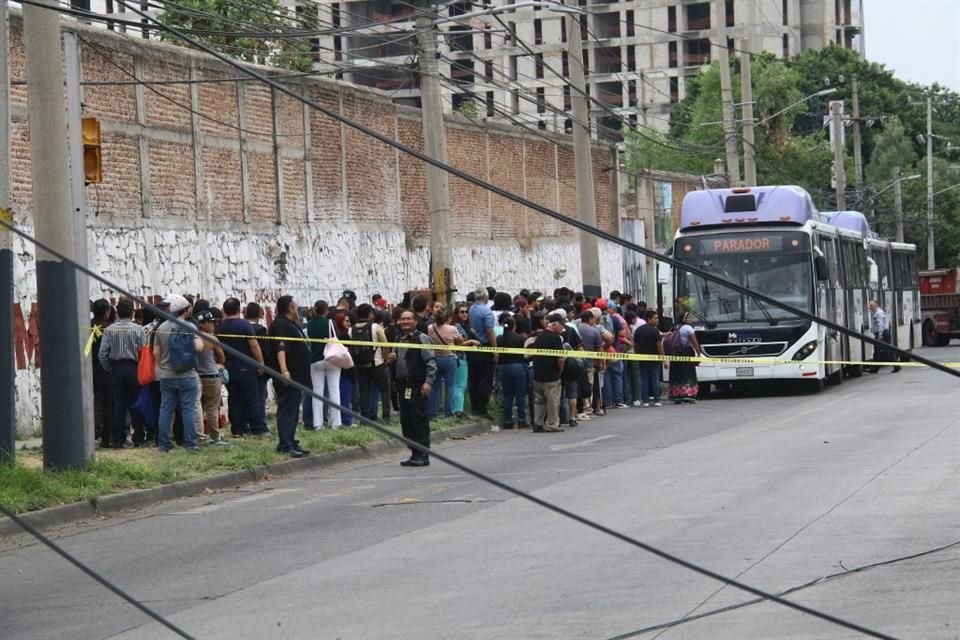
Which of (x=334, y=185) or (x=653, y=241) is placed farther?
(x=653, y=241)

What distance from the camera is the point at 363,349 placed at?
846 inches

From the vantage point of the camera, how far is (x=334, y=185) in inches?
1172

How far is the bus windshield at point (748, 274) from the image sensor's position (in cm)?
2792

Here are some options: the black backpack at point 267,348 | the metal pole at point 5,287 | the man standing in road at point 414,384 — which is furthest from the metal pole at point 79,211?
the black backpack at point 267,348

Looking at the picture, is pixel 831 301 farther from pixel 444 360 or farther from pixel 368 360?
pixel 368 360

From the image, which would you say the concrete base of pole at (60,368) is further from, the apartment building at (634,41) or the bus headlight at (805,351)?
the apartment building at (634,41)

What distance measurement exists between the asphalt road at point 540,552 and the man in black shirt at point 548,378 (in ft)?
14.0

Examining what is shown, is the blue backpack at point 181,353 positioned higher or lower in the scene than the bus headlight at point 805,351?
higher

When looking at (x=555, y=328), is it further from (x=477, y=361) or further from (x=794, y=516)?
(x=794, y=516)

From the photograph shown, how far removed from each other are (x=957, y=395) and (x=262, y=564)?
1726 cm

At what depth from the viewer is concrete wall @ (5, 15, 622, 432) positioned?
2250cm

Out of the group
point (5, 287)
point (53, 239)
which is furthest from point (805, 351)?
point (5, 287)

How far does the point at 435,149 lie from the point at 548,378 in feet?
13.1

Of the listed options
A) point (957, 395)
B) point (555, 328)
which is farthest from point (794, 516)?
point (957, 395)
